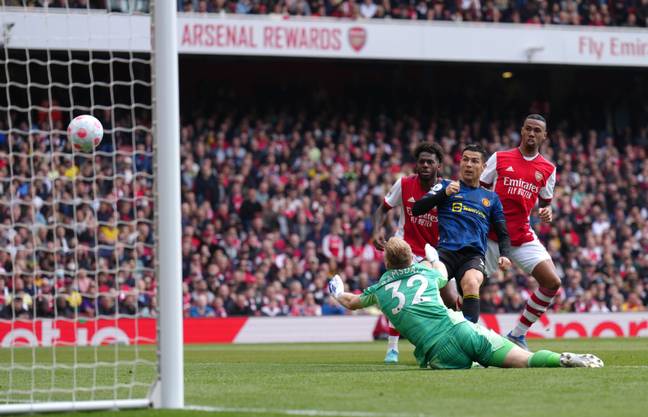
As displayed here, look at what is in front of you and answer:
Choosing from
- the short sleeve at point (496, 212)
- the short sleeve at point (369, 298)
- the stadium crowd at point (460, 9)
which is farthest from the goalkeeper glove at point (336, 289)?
the stadium crowd at point (460, 9)

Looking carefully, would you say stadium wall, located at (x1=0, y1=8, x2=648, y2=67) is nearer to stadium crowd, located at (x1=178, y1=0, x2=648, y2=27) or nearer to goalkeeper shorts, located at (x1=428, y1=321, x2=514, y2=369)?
stadium crowd, located at (x1=178, y1=0, x2=648, y2=27)

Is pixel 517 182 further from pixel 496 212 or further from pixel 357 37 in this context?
pixel 357 37

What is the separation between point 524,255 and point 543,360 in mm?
2961

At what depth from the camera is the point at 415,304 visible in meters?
9.64

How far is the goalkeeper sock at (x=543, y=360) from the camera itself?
9711 mm

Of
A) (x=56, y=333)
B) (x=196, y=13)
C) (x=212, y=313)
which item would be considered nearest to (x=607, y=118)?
(x=196, y=13)

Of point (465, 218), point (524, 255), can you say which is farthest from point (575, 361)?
point (524, 255)

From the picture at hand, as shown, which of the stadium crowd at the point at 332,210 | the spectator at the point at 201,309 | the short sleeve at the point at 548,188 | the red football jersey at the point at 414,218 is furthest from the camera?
the stadium crowd at the point at 332,210

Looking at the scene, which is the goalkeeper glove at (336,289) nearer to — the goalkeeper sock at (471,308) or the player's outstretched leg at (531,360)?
the player's outstretched leg at (531,360)

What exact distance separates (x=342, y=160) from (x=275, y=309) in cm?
577

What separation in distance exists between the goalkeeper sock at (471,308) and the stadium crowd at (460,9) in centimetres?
1666

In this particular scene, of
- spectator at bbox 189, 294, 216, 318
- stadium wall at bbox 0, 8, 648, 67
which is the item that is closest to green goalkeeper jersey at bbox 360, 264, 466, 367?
spectator at bbox 189, 294, 216, 318

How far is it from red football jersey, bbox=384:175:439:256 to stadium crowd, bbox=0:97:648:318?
25.8 feet

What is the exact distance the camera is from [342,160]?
27875 mm
